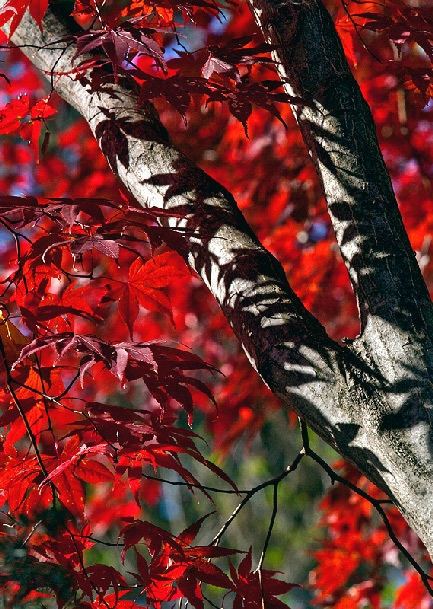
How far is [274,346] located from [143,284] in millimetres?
278

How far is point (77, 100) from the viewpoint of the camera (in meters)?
1.35

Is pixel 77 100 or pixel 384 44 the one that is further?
pixel 384 44

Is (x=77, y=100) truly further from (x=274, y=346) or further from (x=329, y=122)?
(x=274, y=346)

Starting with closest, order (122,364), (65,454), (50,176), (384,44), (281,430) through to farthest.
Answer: (122,364) → (65,454) → (384,44) → (50,176) → (281,430)

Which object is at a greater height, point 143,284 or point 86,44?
point 86,44

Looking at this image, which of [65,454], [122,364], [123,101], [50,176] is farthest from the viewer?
[50,176]

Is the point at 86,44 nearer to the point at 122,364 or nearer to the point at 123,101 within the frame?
the point at 123,101

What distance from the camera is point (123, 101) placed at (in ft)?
4.12

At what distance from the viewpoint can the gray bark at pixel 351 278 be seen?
33.7 inches

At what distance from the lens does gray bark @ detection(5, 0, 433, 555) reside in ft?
2.81

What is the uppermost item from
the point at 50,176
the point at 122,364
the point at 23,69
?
the point at 23,69

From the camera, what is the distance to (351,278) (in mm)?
991

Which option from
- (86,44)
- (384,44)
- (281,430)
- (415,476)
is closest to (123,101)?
(86,44)

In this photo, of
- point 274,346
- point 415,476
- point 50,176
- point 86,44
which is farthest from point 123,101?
point 50,176
